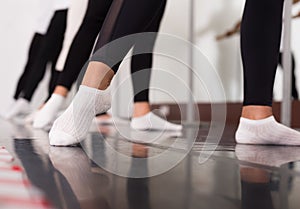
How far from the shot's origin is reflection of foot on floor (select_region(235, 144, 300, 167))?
0.82 meters

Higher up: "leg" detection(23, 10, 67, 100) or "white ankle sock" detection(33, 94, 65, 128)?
"leg" detection(23, 10, 67, 100)

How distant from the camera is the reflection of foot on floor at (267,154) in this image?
82cm

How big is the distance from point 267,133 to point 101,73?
1.47 feet

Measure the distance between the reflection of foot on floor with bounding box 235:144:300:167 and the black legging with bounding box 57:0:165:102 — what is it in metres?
0.40

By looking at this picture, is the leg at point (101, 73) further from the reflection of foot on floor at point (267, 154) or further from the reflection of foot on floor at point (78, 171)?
the reflection of foot on floor at point (267, 154)

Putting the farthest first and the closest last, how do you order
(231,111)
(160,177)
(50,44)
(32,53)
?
(32,53)
(231,111)
(50,44)
(160,177)

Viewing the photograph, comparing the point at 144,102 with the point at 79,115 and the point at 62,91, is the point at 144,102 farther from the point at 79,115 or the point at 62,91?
the point at 79,115

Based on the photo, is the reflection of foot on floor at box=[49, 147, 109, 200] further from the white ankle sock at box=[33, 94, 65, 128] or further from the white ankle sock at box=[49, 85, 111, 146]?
the white ankle sock at box=[33, 94, 65, 128]

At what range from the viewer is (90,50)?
1.55m

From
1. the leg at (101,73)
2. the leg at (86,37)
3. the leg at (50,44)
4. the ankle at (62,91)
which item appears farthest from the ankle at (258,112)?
the leg at (50,44)

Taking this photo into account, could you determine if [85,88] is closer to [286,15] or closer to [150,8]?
[150,8]

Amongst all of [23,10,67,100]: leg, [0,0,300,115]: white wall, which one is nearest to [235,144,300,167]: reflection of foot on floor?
[0,0,300,115]: white wall

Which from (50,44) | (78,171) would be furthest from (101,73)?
(50,44)

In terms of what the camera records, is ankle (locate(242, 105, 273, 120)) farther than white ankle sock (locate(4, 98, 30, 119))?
No
